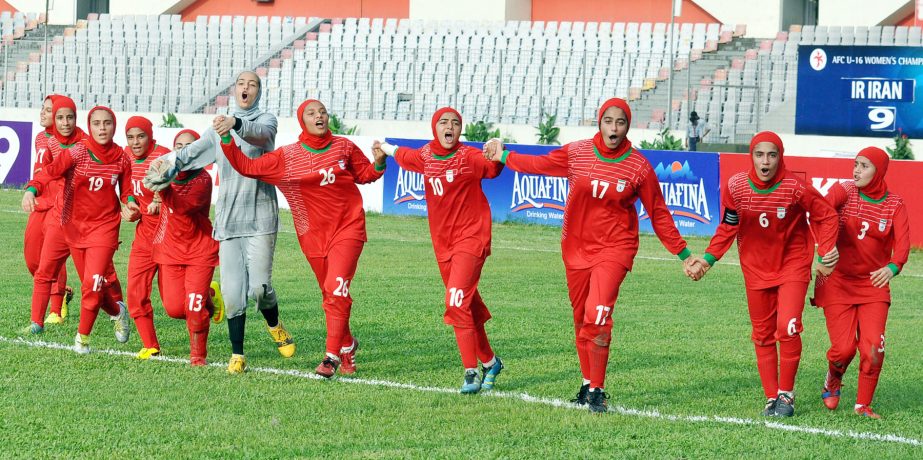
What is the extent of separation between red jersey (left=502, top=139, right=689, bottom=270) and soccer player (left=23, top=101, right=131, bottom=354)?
3.73 meters

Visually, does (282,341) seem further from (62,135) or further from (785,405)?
(785,405)

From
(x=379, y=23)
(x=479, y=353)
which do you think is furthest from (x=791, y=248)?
(x=379, y=23)

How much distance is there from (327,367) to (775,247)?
334 centimetres

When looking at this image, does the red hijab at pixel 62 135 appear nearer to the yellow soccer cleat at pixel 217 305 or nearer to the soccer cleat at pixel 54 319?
the yellow soccer cleat at pixel 217 305

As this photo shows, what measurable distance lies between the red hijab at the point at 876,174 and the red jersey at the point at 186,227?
192 inches

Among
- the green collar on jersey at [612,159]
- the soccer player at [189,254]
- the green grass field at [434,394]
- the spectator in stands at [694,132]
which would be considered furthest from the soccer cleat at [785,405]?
the spectator in stands at [694,132]

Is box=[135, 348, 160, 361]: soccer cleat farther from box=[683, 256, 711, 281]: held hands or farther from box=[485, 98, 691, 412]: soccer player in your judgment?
box=[683, 256, 711, 281]: held hands

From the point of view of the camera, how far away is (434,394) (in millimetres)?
9523

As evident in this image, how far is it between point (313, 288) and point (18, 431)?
7751 mm

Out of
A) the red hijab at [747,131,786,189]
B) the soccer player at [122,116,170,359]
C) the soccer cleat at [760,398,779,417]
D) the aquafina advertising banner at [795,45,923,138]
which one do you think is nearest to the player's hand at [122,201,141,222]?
the soccer player at [122,116,170,359]

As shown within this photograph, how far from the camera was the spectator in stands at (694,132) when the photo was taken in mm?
26525

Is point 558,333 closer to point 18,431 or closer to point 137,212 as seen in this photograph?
point 137,212

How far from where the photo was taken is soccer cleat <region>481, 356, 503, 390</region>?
32.2ft

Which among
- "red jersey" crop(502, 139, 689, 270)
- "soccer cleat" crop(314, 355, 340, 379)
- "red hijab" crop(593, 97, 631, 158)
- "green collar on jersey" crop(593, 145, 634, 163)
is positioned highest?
"red hijab" crop(593, 97, 631, 158)
